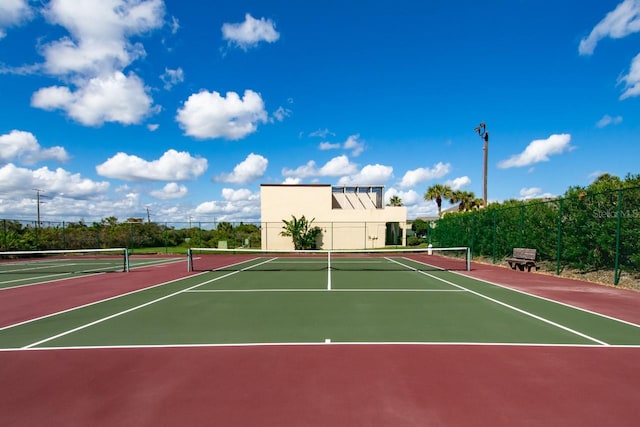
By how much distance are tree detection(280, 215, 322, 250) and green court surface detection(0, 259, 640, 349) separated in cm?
2121

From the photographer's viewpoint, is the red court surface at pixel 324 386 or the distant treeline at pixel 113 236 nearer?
the red court surface at pixel 324 386

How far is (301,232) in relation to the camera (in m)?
31.9

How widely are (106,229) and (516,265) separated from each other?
35.6 m

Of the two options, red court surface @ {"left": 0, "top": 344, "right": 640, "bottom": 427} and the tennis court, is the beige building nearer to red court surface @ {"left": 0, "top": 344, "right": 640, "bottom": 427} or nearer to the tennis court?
the tennis court

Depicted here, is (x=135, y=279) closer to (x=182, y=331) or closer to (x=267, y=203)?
(x=182, y=331)

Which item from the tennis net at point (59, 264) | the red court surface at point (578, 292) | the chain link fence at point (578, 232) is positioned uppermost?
the chain link fence at point (578, 232)

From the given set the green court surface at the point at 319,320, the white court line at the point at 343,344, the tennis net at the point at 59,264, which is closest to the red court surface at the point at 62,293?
the green court surface at the point at 319,320

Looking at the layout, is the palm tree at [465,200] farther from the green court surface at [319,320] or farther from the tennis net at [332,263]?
the green court surface at [319,320]

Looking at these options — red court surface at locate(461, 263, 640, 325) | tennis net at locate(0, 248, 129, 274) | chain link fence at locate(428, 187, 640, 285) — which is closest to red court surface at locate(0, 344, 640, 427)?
red court surface at locate(461, 263, 640, 325)

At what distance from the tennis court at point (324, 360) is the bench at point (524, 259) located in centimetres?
570

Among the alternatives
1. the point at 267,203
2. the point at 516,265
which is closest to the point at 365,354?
the point at 516,265

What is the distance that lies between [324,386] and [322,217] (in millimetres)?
29393

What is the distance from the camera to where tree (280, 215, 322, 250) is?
104 ft

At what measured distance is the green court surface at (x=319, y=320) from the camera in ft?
18.1
